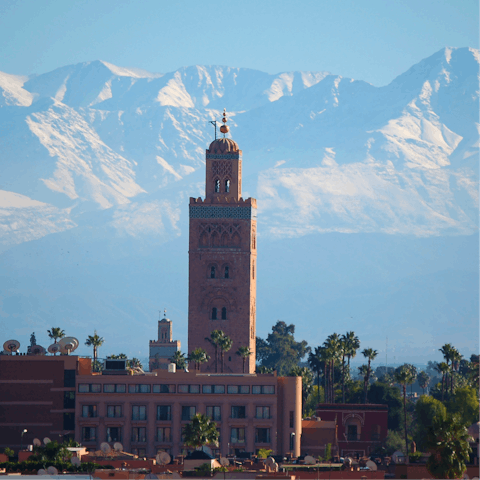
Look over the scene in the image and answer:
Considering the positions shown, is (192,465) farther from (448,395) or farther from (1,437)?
(448,395)

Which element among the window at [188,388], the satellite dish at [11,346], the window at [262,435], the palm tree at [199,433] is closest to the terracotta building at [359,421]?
the window at [262,435]

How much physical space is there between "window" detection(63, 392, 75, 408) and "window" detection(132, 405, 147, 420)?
19.9ft

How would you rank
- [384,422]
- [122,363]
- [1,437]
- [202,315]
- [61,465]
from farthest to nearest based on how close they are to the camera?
[202,315], [384,422], [122,363], [1,437], [61,465]

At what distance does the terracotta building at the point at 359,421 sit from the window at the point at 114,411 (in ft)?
81.2

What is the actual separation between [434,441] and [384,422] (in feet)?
190

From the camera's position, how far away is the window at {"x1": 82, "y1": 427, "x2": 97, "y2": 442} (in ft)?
Result: 426

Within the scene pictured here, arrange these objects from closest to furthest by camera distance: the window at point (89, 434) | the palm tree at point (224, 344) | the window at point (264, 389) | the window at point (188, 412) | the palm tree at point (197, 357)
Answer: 1. the window at point (89, 434)
2. the window at point (188, 412)
3. the window at point (264, 389)
4. the palm tree at point (197, 357)
5. the palm tree at point (224, 344)

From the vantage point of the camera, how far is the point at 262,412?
133m

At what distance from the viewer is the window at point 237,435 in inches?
5187

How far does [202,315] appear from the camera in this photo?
16500cm

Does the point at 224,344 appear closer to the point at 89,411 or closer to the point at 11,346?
the point at 89,411

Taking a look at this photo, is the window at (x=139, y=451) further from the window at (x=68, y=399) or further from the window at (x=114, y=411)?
the window at (x=68, y=399)

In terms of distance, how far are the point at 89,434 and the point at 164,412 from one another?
26.0 feet

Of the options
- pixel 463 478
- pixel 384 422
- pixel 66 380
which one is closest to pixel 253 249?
pixel 384 422
